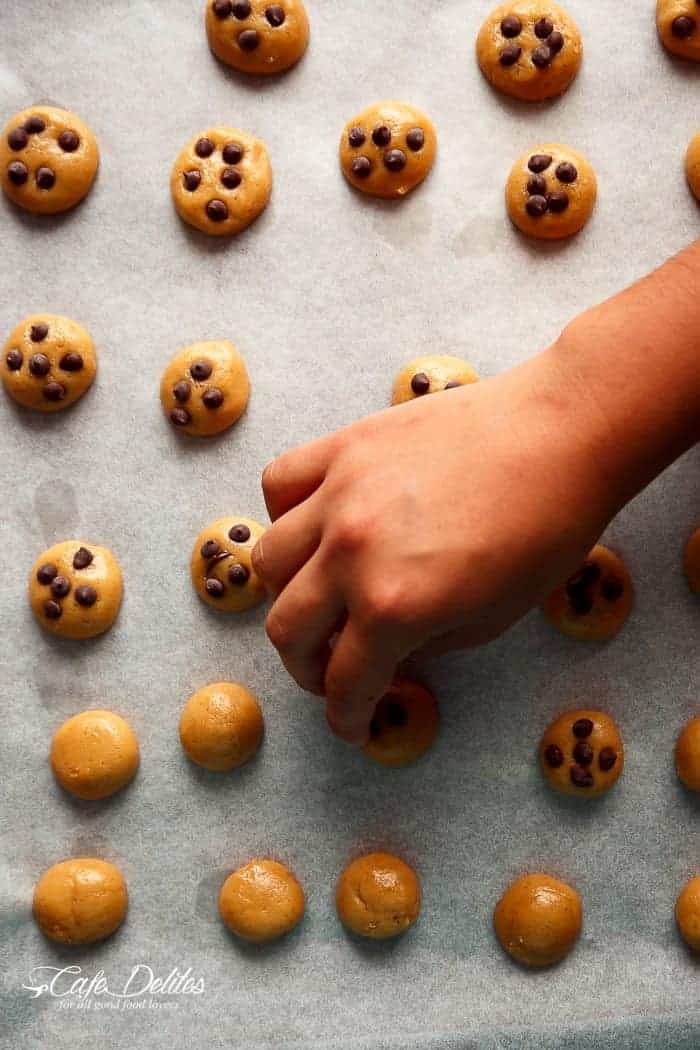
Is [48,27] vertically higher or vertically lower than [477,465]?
higher

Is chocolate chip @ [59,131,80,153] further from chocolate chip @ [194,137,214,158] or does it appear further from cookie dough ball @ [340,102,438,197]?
cookie dough ball @ [340,102,438,197]

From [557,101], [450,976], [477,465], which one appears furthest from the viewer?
[557,101]

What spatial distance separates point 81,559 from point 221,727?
0.96 feet

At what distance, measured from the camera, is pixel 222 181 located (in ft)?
4.75

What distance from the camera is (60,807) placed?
55.7 inches

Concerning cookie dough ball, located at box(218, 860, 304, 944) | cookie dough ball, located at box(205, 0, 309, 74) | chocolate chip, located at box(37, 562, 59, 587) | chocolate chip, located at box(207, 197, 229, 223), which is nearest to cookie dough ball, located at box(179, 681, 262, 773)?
cookie dough ball, located at box(218, 860, 304, 944)

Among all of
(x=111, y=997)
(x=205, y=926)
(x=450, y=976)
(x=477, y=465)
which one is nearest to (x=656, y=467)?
(x=477, y=465)

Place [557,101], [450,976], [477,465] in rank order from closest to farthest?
[477,465], [450,976], [557,101]

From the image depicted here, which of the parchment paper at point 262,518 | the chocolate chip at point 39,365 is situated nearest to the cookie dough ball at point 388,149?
the parchment paper at point 262,518

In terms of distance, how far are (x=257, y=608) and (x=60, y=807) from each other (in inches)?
14.8

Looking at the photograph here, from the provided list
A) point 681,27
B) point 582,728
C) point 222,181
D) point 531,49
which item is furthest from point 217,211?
point 582,728

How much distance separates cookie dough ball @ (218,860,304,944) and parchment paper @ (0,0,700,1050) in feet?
0.08

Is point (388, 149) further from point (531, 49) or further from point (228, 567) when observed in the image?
point (228, 567)

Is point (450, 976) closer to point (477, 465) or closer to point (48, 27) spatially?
point (477, 465)
